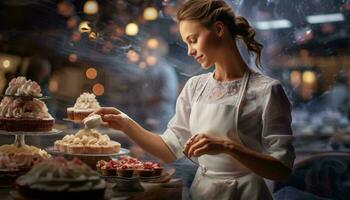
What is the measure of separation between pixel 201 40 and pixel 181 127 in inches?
25.5

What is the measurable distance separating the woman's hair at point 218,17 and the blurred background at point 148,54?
1488mm

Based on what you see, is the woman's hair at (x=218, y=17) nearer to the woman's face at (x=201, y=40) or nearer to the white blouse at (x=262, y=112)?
the woman's face at (x=201, y=40)

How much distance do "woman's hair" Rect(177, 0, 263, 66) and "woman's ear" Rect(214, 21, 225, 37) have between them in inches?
0.8

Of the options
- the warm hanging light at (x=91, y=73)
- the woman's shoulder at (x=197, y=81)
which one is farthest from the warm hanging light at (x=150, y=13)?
the woman's shoulder at (x=197, y=81)

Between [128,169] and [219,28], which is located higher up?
[219,28]

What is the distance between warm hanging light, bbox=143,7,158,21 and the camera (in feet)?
15.1

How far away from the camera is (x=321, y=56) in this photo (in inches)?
194

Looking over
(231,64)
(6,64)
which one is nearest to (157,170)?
(231,64)

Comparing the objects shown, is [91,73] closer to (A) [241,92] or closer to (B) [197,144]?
(A) [241,92]

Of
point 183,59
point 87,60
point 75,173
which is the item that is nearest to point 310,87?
point 183,59

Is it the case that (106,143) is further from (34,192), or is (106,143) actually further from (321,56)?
(321,56)

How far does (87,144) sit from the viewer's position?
3346 millimetres

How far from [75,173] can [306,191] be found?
3.47 meters

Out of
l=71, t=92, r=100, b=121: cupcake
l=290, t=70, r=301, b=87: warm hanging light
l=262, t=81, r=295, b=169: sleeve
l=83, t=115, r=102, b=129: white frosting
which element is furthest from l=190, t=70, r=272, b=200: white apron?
l=290, t=70, r=301, b=87: warm hanging light
